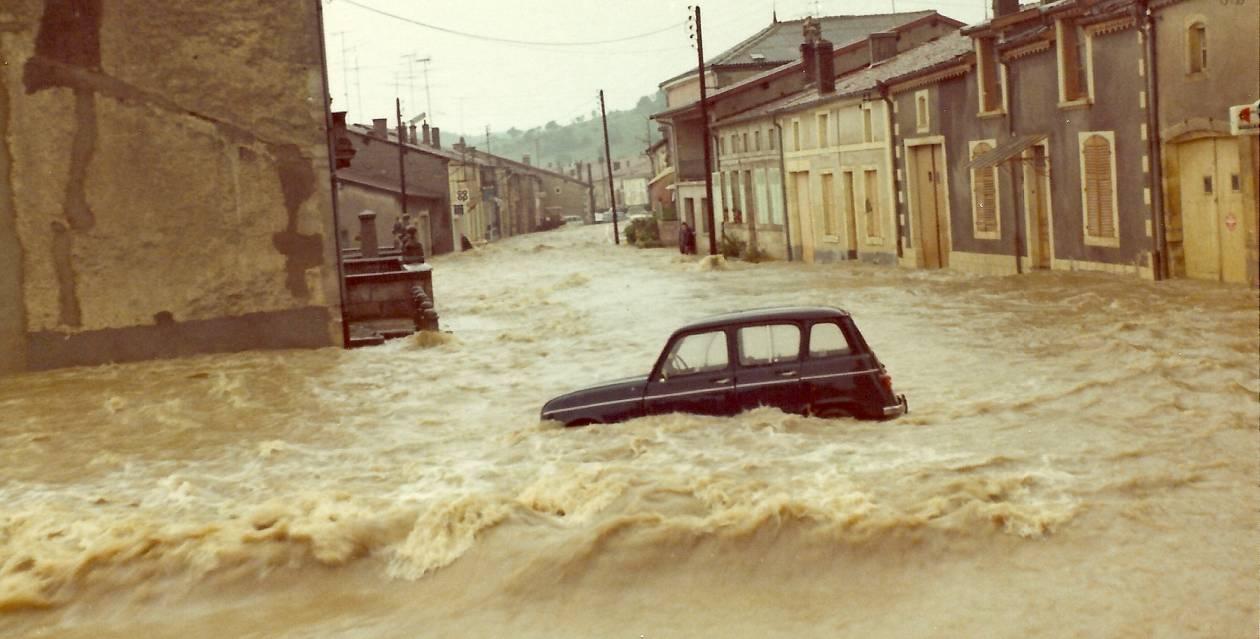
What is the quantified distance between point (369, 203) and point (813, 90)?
20.0 m

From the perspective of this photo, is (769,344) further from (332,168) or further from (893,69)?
(893,69)

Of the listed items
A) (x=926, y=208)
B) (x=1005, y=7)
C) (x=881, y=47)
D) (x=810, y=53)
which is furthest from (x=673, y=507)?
(x=810, y=53)

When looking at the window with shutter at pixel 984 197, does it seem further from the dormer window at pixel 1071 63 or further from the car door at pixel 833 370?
the car door at pixel 833 370

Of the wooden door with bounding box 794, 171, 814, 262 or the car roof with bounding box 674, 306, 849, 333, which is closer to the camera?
the car roof with bounding box 674, 306, 849, 333

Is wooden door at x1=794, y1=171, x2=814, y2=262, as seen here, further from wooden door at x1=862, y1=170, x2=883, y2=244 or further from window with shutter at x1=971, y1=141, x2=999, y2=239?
window with shutter at x1=971, y1=141, x2=999, y2=239

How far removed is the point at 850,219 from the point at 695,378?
2600cm

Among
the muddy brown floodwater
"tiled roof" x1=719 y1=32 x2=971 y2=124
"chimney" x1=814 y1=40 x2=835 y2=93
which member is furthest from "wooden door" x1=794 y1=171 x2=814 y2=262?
the muddy brown floodwater

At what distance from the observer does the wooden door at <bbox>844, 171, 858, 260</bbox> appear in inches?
1454

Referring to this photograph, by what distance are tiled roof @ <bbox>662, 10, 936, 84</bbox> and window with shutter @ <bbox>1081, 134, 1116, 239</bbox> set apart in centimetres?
3825

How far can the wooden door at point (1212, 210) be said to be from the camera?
60.7 feet

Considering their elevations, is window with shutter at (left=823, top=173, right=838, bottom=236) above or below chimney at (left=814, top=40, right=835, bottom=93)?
below

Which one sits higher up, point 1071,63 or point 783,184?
point 1071,63

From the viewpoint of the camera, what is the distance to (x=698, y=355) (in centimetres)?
1188

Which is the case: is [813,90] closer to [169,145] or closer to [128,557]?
[169,145]
